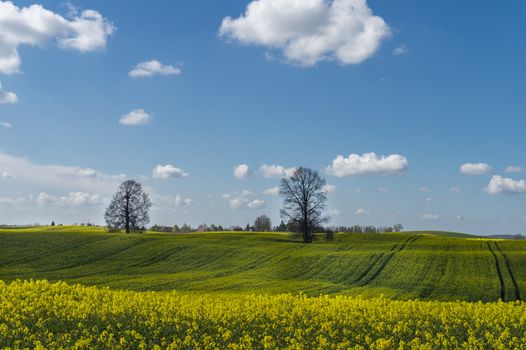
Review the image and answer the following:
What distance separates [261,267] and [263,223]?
124 meters

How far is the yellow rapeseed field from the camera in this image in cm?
1205

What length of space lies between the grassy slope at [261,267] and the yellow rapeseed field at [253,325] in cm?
1868

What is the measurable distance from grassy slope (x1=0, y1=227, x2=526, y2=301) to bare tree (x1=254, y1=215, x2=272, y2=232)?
10360 cm

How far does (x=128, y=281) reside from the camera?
38625 mm

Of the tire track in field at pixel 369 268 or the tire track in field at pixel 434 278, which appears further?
the tire track in field at pixel 369 268

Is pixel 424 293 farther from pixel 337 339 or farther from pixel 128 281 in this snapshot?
pixel 337 339

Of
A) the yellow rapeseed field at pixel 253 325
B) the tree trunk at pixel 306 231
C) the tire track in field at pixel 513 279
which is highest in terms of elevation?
the tree trunk at pixel 306 231

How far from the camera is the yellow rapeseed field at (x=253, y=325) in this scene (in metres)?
12.0

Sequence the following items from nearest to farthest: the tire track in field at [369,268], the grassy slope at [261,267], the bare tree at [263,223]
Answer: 1. the grassy slope at [261,267]
2. the tire track in field at [369,268]
3. the bare tree at [263,223]

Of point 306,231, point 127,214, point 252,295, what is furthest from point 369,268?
point 127,214

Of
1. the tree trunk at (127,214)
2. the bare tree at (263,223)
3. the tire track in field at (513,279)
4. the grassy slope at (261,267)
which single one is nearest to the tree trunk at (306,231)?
the grassy slope at (261,267)

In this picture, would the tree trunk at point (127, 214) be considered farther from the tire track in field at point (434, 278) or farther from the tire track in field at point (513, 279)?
the tire track in field at point (513, 279)

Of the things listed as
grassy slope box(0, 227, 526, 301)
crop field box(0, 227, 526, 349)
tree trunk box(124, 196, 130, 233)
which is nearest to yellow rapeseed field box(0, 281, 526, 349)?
crop field box(0, 227, 526, 349)

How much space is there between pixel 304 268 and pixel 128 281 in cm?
1649
